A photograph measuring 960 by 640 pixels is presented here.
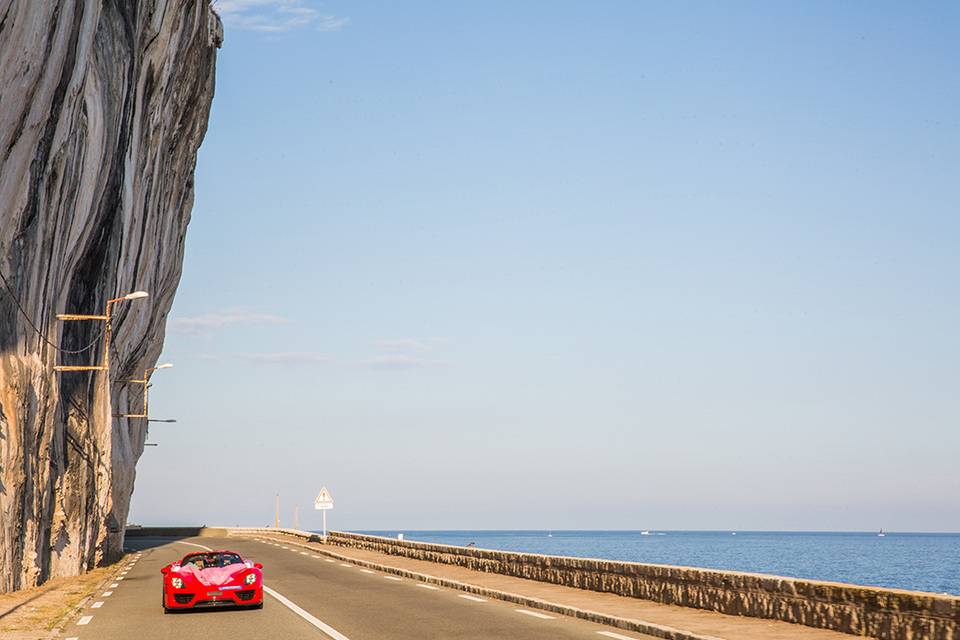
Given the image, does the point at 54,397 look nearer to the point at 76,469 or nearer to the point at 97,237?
the point at 76,469

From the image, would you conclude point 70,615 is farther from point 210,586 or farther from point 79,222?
point 79,222

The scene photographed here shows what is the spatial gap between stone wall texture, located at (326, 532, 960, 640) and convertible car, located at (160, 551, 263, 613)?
22.0 feet

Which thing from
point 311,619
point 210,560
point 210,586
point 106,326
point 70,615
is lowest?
point 70,615

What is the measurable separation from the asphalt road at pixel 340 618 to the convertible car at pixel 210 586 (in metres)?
0.27

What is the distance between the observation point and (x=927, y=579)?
106 m

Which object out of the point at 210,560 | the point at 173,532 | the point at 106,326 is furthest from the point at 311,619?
the point at 173,532

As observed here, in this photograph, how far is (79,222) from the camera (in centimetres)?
3922

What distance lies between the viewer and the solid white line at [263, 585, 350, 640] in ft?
56.4

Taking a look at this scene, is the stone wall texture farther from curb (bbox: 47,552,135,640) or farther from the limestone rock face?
the limestone rock face

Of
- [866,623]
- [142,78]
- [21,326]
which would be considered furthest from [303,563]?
[866,623]

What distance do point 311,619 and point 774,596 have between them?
7.81 m

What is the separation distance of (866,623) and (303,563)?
100 feet

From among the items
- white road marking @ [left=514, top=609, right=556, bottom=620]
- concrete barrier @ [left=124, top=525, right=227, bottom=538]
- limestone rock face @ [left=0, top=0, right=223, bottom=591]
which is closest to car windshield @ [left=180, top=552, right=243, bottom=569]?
white road marking @ [left=514, top=609, right=556, bottom=620]

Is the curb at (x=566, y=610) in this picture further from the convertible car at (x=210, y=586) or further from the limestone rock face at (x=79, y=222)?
the limestone rock face at (x=79, y=222)
